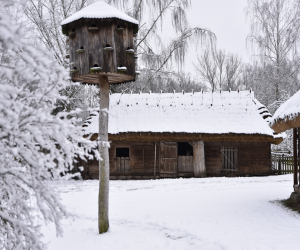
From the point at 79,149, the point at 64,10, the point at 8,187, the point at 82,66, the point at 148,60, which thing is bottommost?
the point at 8,187

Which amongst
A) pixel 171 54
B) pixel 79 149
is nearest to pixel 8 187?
pixel 79 149

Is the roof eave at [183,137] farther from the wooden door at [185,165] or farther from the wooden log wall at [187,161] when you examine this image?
the wooden door at [185,165]

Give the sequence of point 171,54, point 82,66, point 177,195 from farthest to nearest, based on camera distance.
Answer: point 171,54 → point 177,195 → point 82,66

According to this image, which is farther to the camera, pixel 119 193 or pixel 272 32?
pixel 272 32

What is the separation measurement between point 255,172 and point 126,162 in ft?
22.2

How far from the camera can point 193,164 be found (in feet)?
51.5

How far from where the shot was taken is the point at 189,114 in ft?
54.8

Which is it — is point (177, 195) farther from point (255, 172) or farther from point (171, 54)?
point (171, 54)

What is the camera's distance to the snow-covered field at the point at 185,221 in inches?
229

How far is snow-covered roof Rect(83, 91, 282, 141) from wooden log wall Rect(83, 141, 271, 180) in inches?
39.5

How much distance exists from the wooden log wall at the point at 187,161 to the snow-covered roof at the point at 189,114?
3.29 ft

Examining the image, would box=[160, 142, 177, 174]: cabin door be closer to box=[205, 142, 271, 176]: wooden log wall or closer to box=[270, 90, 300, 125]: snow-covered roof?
box=[205, 142, 271, 176]: wooden log wall

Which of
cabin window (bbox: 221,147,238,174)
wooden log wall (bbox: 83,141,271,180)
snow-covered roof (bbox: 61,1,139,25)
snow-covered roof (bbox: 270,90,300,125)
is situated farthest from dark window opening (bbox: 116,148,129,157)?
snow-covered roof (bbox: 61,1,139,25)

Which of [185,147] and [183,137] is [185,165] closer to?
[183,137]
